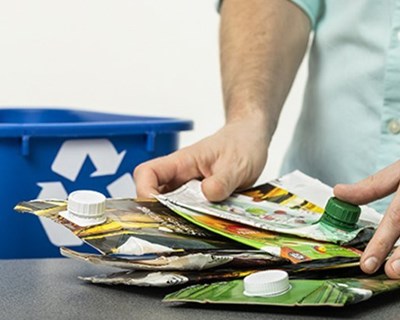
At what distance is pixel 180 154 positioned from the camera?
86 cm

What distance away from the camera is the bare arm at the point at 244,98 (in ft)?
2.80

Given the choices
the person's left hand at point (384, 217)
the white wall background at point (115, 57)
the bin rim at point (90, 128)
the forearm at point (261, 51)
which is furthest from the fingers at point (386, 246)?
the white wall background at point (115, 57)

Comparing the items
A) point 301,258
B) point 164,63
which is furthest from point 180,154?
point 164,63

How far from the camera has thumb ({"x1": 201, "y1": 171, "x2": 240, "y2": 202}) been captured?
782 mm

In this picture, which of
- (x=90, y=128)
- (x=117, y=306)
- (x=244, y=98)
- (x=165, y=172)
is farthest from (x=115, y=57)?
(x=117, y=306)

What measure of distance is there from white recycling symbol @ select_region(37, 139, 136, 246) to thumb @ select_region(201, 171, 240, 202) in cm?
29

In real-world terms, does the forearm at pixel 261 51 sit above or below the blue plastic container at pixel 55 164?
above

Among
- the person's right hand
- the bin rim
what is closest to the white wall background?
the bin rim

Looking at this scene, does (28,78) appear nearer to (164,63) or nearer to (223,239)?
(164,63)

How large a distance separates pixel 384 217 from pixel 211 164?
259mm

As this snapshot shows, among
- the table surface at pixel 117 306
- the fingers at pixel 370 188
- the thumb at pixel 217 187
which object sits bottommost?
Result: the table surface at pixel 117 306

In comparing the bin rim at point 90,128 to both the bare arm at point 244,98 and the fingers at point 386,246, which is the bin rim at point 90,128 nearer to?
the bare arm at point 244,98

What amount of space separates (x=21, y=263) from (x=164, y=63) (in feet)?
2.95

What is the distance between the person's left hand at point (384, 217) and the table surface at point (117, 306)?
0.08 feet
